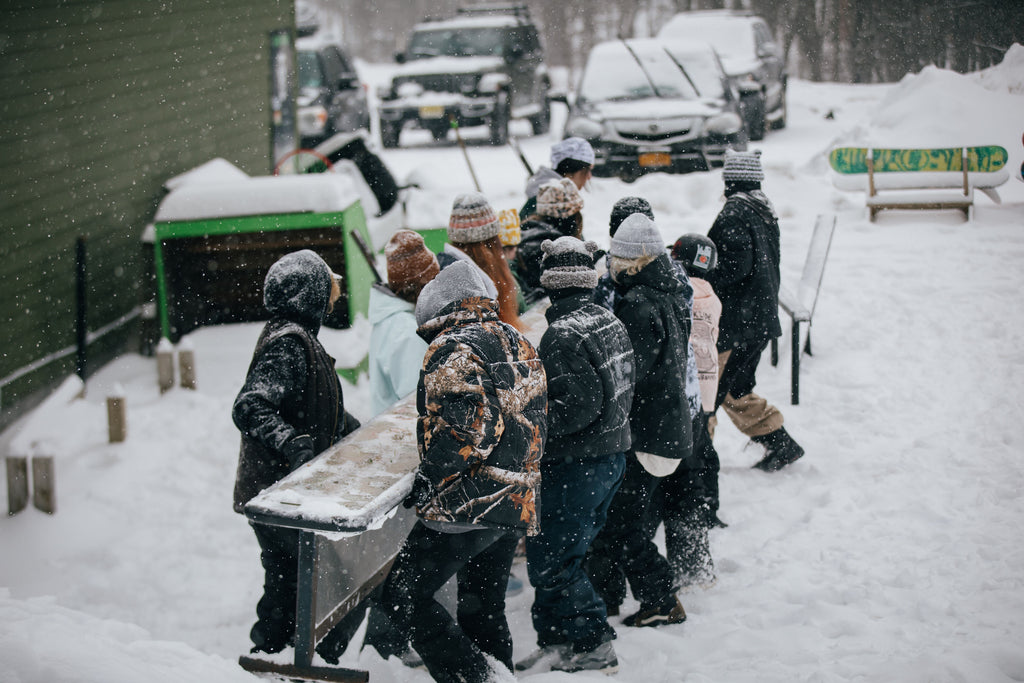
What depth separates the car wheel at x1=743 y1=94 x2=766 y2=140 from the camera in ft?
46.6

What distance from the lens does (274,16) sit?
1009 cm

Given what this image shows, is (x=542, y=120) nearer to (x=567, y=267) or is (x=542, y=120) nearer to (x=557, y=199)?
(x=557, y=199)

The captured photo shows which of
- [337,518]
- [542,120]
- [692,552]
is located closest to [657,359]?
[692,552]

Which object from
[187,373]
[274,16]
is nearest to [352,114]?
[274,16]

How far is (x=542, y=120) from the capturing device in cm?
1778

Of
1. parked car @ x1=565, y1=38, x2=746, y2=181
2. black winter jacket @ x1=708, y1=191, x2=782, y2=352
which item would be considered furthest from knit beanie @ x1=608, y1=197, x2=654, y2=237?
parked car @ x1=565, y1=38, x2=746, y2=181

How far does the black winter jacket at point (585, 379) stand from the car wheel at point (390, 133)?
43.7 feet

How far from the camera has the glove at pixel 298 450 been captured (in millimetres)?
3193

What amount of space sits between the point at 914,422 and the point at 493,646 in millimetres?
3521

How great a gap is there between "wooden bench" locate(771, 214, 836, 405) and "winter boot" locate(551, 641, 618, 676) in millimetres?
2977

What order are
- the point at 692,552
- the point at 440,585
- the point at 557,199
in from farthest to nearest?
the point at 557,199 → the point at 692,552 → the point at 440,585

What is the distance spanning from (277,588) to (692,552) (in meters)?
1.84

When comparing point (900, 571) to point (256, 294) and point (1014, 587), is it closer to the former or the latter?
point (1014, 587)

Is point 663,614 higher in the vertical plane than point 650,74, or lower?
lower
